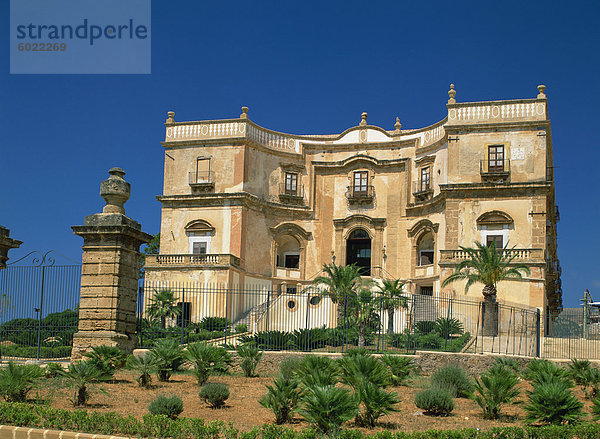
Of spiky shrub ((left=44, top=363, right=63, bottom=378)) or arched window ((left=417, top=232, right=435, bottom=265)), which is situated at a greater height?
arched window ((left=417, top=232, right=435, bottom=265))

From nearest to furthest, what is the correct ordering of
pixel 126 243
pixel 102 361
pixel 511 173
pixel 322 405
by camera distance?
pixel 322 405
pixel 102 361
pixel 126 243
pixel 511 173

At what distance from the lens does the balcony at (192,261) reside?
3688cm

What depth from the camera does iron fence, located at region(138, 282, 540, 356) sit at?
20016 millimetres

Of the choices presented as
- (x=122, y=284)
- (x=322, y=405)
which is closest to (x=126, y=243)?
(x=122, y=284)

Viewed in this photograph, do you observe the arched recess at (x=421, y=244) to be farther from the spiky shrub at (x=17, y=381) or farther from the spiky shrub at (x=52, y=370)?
the spiky shrub at (x=17, y=381)

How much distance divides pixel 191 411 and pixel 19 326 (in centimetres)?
819

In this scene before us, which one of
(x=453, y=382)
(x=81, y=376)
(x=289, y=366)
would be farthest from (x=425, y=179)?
(x=81, y=376)

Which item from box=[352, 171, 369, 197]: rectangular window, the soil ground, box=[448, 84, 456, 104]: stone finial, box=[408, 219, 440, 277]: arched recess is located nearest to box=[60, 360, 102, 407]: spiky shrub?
the soil ground

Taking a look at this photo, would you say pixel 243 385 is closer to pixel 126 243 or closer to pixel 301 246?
pixel 126 243

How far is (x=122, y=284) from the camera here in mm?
15453

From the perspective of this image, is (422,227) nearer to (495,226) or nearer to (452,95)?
(495,226)

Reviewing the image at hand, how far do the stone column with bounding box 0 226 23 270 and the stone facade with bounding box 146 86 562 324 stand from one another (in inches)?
785

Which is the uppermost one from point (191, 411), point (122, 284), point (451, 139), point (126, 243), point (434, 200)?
point (451, 139)

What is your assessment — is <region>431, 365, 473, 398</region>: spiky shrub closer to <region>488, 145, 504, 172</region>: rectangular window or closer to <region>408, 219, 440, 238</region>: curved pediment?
<region>488, 145, 504, 172</region>: rectangular window
